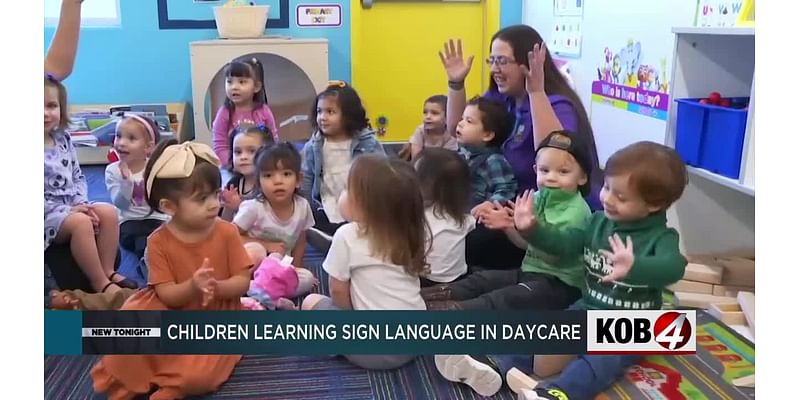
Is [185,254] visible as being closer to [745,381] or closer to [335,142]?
[335,142]

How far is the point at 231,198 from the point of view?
1068 mm

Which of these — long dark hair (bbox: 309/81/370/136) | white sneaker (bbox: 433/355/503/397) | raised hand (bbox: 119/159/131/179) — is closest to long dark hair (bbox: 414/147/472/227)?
long dark hair (bbox: 309/81/370/136)

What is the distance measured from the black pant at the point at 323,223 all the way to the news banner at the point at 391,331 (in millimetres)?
132

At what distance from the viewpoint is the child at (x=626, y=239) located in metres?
1.01

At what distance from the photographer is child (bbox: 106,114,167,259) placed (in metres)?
1.03

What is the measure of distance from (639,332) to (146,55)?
31.5 inches

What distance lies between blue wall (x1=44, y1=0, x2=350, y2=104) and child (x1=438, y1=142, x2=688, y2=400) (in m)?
0.38

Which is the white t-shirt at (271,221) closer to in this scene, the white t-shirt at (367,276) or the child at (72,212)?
the white t-shirt at (367,276)

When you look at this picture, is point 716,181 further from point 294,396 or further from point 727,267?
point 294,396

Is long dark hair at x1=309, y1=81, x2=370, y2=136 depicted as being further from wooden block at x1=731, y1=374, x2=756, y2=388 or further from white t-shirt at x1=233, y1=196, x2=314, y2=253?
wooden block at x1=731, y1=374, x2=756, y2=388

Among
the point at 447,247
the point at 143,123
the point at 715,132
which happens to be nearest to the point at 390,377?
the point at 447,247

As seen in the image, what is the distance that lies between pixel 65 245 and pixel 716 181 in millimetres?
986

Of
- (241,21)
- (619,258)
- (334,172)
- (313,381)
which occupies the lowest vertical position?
(313,381)
